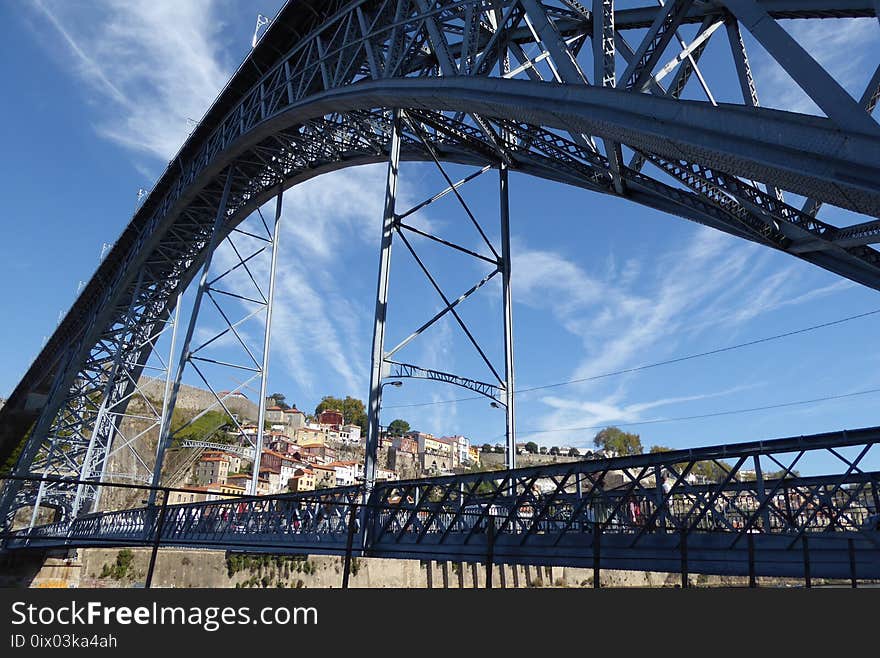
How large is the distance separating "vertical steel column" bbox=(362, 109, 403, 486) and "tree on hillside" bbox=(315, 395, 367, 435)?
103446mm

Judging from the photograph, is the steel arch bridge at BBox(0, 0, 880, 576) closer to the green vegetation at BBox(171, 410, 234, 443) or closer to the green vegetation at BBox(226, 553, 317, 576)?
the green vegetation at BBox(226, 553, 317, 576)

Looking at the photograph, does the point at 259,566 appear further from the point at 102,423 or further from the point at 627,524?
the point at 627,524

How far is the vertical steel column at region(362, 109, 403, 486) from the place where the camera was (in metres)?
10.2

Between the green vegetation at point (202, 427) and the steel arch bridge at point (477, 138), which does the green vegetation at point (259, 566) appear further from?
the green vegetation at point (202, 427)

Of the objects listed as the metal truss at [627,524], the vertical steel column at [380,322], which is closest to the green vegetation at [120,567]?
the metal truss at [627,524]

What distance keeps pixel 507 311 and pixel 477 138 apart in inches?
149

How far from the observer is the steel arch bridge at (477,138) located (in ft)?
16.3

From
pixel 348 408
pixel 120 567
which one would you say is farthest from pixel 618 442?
pixel 120 567

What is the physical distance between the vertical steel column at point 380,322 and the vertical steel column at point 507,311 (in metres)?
2.59

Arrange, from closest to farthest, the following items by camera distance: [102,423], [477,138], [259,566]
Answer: [477,138]
[102,423]
[259,566]

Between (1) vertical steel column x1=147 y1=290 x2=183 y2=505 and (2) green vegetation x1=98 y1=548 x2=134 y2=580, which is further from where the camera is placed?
(2) green vegetation x1=98 y1=548 x2=134 y2=580

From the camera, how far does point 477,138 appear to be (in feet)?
43.9

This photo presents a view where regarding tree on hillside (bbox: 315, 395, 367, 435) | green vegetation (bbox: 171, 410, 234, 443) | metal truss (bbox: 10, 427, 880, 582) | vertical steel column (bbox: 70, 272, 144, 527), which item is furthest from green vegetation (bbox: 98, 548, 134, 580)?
tree on hillside (bbox: 315, 395, 367, 435)

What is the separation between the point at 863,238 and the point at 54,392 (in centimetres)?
2902
